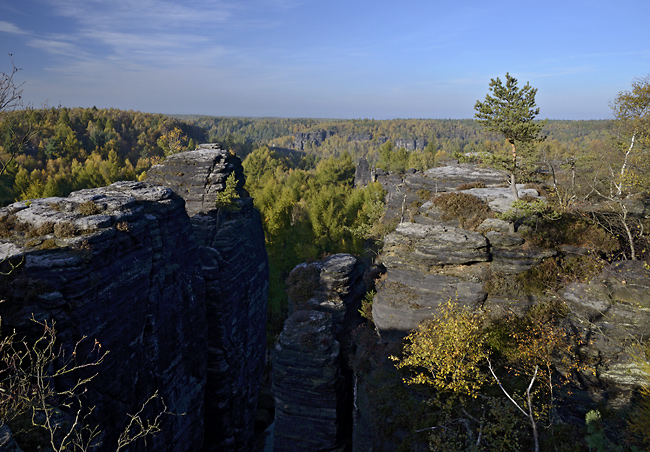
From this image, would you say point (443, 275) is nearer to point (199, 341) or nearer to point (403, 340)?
point (403, 340)

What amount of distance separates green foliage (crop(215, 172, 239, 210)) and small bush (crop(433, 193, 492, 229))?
49.8 feet

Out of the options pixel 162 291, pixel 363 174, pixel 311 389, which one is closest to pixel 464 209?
pixel 311 389

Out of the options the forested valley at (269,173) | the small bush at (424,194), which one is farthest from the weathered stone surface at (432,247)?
the small bush at (424,194)

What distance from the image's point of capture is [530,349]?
1407cm

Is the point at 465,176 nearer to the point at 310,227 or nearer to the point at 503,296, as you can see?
the point at 503,296

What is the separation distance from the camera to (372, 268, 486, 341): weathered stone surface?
17.8 meters

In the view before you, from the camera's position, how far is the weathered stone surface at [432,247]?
18.3 metres

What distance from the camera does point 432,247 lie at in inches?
749

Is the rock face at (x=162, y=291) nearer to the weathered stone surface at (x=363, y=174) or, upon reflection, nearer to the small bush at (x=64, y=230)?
the small bush at (x=64, y=230)

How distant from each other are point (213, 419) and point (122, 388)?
9.65 metres

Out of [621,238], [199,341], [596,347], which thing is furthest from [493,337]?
[199,341]

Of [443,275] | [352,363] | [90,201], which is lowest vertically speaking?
[352,363]

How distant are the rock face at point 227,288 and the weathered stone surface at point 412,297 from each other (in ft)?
33.9

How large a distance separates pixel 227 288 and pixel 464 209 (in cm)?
1628
